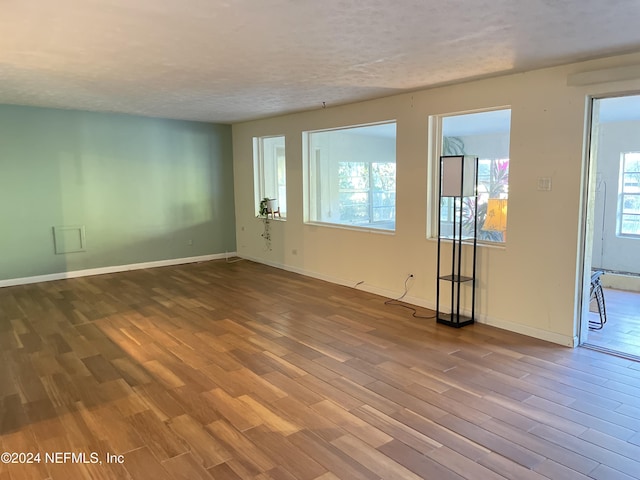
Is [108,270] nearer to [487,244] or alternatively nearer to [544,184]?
[487,244]

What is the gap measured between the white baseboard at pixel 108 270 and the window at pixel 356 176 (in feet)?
7.28

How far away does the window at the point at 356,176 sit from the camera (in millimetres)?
7301

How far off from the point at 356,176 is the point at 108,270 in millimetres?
4408

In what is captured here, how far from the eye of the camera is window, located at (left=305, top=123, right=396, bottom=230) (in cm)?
730

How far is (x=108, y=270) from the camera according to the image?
702 centimetres

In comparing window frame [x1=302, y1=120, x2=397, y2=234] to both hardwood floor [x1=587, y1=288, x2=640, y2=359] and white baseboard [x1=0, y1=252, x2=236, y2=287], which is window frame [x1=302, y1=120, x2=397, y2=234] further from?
hardwood floor [x1=587, y1=288, x2=640, y2=359]

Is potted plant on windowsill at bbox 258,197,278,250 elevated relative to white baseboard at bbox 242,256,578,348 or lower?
elevated

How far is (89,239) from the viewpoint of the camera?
6.81 metres

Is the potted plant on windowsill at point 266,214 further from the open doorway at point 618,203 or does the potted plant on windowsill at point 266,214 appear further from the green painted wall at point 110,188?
the open doorway at point 618,203

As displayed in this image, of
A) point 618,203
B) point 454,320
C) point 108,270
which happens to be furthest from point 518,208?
point 108,270

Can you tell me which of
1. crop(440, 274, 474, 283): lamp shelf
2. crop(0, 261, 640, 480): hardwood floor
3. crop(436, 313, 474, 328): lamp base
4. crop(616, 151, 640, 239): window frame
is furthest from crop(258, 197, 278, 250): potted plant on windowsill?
crop(616, 151, 640, 239): window frame

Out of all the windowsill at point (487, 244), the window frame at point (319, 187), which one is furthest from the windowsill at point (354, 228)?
the windowsill at point (487, 244)

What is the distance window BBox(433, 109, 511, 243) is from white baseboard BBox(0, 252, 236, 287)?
4.46m

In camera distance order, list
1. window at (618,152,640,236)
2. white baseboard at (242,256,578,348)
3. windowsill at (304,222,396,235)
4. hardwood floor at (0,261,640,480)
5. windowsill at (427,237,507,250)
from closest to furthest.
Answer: hardwood floor at (0,261,640,480), white baseboard at (242,256,578,348), windowsill at (427,237,507,250), windowsill at (304,222,396,235), window at (618,152,640,236)
